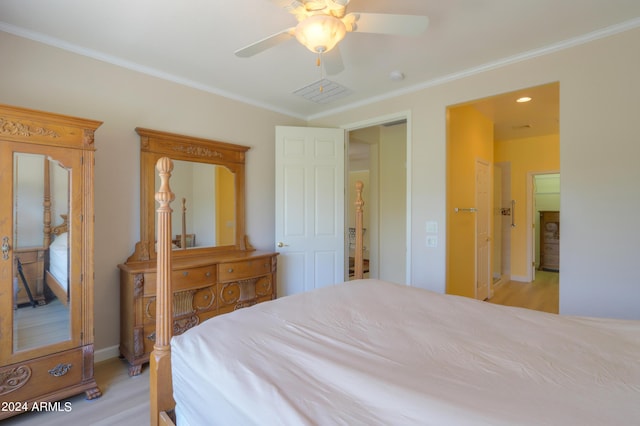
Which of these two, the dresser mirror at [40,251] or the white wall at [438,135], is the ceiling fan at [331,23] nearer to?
the white wall at [438,135]

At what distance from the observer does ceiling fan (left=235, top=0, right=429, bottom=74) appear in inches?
57.6

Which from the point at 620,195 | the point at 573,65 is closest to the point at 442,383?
the point at 620,195

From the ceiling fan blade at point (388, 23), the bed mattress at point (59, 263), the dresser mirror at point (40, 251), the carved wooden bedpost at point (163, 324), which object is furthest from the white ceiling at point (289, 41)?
the bed mattress at point (59, 263)

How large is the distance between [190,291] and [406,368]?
2.17m

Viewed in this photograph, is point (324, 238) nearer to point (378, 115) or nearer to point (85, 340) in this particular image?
point (378, 115)

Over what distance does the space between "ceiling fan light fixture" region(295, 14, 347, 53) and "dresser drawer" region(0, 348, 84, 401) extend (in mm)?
2429

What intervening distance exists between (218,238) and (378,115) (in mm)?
2236

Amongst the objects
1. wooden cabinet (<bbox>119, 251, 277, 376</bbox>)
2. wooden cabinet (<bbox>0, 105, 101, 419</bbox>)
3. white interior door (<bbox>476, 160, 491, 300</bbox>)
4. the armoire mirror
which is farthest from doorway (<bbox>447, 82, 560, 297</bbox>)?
wooden cabinet (<bbox>0, 105, 101, 419</bbox>)

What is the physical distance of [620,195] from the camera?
83.7 inches

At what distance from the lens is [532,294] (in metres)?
4.66

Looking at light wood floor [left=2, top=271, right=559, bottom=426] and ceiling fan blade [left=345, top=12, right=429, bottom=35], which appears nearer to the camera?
ceiling fan blade [left=345, top=12, right=429, bottom=35]

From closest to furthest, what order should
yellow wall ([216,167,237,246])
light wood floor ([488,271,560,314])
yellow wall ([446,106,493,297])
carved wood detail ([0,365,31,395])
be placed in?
1. carved wood detail ([0,365,31,395])
2. yellow wall ([216,167,237,246])
3. yellow wall ([446,106,493,297])
4. light wood floor ([488,271,560,314])

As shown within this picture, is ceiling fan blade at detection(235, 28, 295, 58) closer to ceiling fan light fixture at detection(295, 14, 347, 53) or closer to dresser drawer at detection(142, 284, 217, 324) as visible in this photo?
ceiling fan light fixture at detection(295, 14, 347, 53)

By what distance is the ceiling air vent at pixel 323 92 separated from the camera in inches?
121
